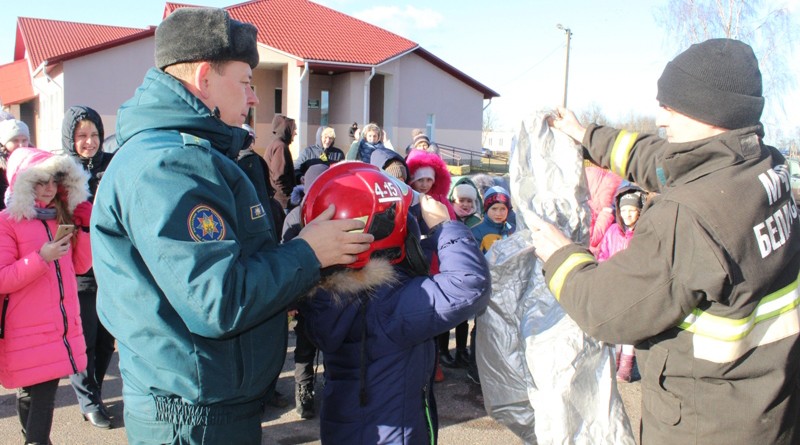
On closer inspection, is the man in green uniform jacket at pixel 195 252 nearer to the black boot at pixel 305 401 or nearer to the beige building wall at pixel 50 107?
the black boot at pixel 305 401

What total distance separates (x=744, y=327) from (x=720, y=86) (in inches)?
30.5

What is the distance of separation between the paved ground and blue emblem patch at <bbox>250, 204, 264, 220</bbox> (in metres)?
2.80

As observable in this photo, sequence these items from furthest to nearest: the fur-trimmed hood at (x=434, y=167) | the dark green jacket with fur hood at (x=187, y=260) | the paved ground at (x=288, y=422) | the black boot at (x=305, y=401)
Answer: the fur-trimmed hood at (x=434, y=167), the black boot at (x=305, y=401), the paved ground at (x=288, y=422), the dark green jacket with fur hood at (x=187, y=260)

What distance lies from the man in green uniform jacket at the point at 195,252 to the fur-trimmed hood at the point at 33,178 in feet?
7.39

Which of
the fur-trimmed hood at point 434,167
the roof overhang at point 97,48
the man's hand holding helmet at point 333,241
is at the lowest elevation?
the man's hand holding helmet at point 333,241

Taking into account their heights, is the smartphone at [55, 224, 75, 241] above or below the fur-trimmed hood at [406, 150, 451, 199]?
below

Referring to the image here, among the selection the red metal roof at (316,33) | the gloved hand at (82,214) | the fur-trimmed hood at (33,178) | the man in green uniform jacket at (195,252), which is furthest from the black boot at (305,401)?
the red metal roof at (316,33)

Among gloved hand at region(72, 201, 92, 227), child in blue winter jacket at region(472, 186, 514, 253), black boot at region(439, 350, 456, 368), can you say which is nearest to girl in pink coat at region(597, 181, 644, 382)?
child in blue winter jacket at region(472, 186, 514, 253)

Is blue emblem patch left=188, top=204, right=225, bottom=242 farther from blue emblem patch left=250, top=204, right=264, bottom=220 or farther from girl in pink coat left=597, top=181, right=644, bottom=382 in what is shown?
girl in pink coat left=597, top=181, right=644, bottom=382

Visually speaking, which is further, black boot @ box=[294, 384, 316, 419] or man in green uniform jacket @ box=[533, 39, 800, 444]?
black boot @ box=[294, 384, 316, 419]

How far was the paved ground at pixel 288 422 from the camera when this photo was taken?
4.12 meters

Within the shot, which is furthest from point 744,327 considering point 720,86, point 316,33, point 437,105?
point 437,105

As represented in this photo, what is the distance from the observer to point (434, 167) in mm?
5355

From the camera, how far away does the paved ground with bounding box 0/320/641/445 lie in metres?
4.12
